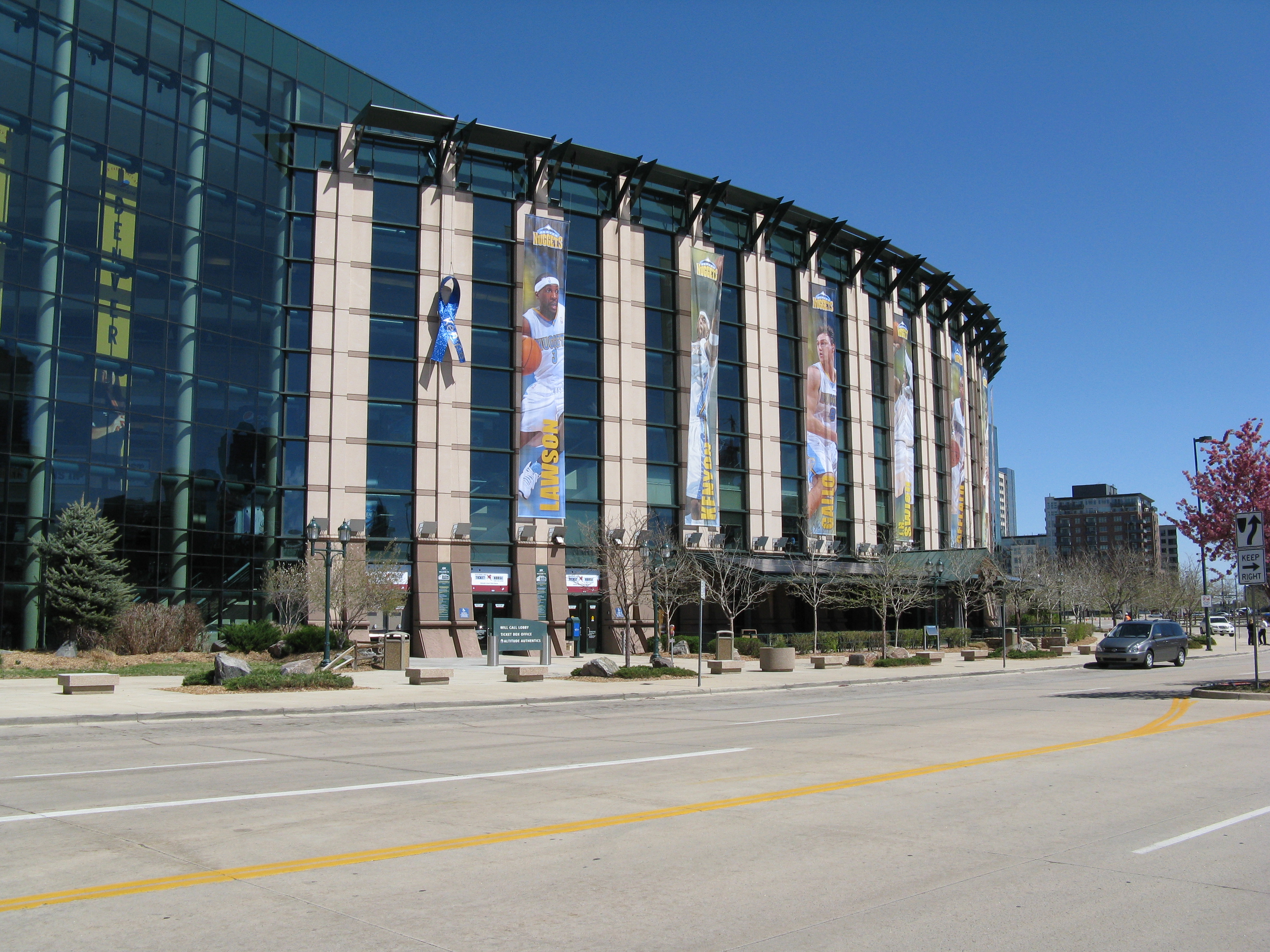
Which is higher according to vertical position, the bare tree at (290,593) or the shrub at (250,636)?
the bare tree at (290,593)

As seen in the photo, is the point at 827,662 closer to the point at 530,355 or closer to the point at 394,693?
the point at 530,355

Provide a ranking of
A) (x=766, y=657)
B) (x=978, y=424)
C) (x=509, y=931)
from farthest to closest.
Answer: (x=978, y=424) → (x=766, y=657) → (x=509, y=931)

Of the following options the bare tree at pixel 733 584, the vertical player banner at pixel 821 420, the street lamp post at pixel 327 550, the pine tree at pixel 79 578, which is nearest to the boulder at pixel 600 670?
the street lamp post at pixel 327 550

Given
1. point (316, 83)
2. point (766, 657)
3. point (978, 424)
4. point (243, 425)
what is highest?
point (316, 83)

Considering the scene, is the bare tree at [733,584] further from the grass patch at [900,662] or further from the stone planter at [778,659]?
the stone planter at [778,659]

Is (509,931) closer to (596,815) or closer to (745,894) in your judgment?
(745,894)

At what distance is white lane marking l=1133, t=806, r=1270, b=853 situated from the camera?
26.2ft

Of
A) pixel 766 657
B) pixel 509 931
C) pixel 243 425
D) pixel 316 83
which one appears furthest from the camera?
pixel 316 83

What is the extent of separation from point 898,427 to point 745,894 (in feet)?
197

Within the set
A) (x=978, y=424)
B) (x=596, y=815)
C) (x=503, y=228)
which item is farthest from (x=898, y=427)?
(x=596, y=815)

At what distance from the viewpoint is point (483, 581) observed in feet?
155

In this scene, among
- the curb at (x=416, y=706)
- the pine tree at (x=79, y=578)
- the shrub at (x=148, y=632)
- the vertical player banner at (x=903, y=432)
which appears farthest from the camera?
the vertical player banner at (x=903, y=432)

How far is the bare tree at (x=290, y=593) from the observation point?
40312 millimetres

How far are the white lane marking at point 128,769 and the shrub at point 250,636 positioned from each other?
972 inches
